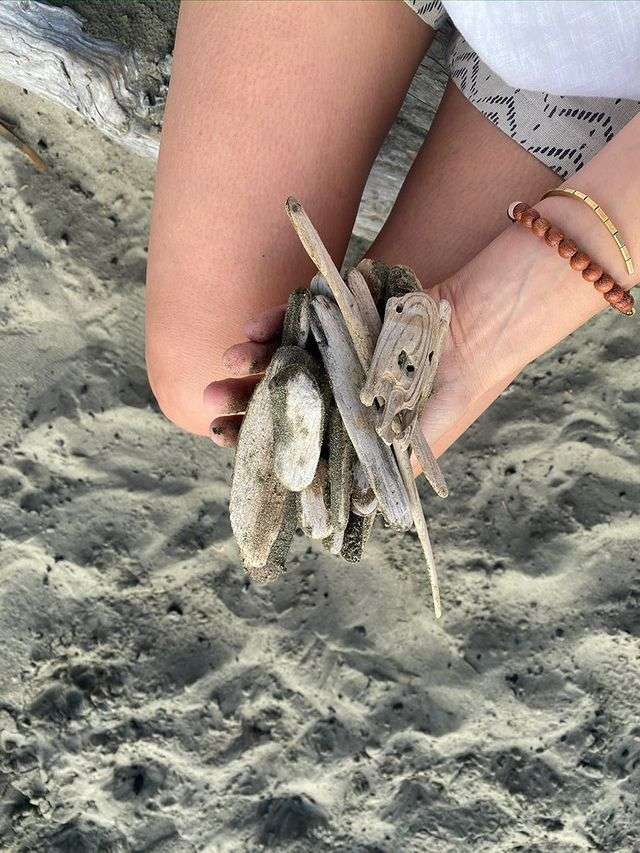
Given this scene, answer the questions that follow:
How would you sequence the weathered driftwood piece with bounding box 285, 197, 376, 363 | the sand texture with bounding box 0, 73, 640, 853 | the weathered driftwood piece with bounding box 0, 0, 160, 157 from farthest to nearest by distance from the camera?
the sand texture with bounding box 0, 73, 640, 853
the weathered driftwood piece with bounding box 0, 0, 160, 157
the weathered driftwood piece with bounding box 285, 197, 376, 363

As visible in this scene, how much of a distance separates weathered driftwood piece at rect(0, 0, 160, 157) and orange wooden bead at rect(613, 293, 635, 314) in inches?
37.2

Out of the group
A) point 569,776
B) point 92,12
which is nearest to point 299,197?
point 92,12

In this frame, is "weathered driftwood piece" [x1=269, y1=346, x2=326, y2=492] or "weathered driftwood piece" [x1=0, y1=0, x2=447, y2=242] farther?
"weathered driftwood piece" [x1=0, y1=0, x2=447, y2=242]

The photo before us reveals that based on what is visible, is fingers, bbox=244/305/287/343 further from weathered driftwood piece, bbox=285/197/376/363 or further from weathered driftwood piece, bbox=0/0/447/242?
weathered driftwood piece, bbox=0/0/447/242

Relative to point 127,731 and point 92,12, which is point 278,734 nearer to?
point 127,731

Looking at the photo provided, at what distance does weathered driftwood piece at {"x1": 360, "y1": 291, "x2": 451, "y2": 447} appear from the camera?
88cm

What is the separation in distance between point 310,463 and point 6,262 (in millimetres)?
975

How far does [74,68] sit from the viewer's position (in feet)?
4.53

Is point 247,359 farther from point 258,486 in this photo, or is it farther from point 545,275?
point 545,275

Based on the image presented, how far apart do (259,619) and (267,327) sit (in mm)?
769

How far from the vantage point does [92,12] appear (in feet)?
4.71

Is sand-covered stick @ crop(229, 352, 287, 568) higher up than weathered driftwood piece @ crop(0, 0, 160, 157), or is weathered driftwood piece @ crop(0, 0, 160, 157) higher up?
weathered driftwood piece @ crop(0, 0, 160, 157)

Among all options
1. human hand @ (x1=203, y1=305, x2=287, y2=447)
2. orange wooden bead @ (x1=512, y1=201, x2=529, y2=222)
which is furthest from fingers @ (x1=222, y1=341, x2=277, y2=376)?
orange wooden bead @ (x1=512, y1=201, x2=529, y2=222)

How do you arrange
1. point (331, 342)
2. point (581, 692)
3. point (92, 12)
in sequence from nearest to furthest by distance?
1. point (331, 342)
2. point (92, 12)
3. point (581, 692)
